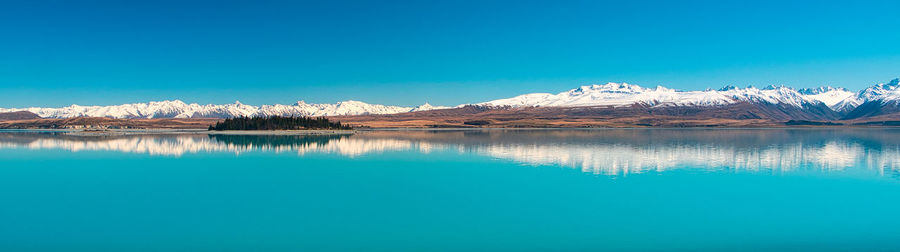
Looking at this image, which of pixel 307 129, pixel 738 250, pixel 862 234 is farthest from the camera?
pixel 307 129

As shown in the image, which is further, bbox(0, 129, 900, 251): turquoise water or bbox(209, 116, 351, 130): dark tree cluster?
bbox(209, 116, 351, 130): dark tree cluster

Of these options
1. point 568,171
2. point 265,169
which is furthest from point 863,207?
point 265,169

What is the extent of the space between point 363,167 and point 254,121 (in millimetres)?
93729

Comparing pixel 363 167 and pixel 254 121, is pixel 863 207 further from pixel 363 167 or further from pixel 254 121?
pixel 254 121

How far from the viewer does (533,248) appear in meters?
14.5

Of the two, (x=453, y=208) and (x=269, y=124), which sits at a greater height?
(x=269, y=124)

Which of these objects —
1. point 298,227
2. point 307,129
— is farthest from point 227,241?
point 307,129

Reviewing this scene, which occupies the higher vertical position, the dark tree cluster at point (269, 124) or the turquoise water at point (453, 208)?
the dark tree cluster at point (269, 124)

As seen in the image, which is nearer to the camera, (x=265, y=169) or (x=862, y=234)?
(x=862, y=234)

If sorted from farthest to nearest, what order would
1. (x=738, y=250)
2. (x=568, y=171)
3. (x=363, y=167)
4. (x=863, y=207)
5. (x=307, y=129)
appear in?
A: (x=307, y=129) < (x=363, y=167) < (x=568, y=171) < (x=863, y=207) < (x=738, y=250)

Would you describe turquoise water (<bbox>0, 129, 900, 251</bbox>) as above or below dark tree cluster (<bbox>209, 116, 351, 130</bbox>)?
below

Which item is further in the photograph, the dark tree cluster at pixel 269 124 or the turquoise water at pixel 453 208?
the dark tree cluster at pixel 269 124

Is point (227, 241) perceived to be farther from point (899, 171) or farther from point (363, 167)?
point (899, 171)

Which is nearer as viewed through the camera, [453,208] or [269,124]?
[453,208]
